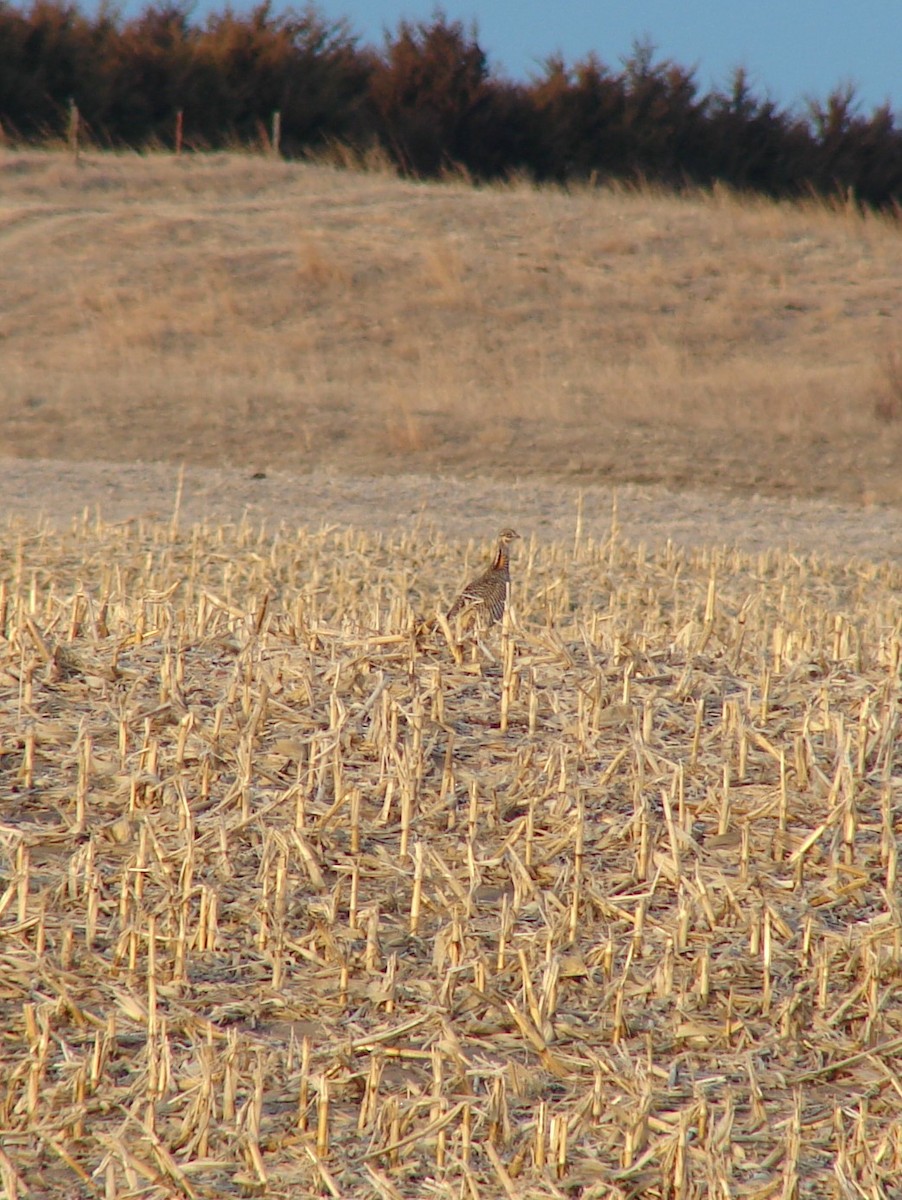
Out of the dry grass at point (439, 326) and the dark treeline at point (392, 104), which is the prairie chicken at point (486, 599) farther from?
the dark treeline at point (392, 104)

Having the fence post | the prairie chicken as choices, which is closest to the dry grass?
the fence post

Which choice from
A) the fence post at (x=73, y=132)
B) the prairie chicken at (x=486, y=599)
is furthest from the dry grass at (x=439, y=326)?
the prairie chicken at (x=486, y=599)

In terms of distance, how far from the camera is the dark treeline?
31.1 metres

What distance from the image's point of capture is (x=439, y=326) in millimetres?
20844

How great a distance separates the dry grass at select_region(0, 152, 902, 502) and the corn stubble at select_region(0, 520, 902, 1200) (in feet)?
34.4

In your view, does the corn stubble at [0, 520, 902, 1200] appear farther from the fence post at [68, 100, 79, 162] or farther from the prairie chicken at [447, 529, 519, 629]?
the fence post at [68, 100, 79, 162]

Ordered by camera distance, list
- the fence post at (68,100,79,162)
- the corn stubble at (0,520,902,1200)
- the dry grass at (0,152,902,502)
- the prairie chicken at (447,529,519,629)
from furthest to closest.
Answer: the fence post at (68,100,79,162), the dry grass at (0,152,902,502), the prairie chicken at (447,529,519,629), the corn stubble at (0,520,902,1200)

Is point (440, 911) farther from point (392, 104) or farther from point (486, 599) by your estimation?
point (392, 104)

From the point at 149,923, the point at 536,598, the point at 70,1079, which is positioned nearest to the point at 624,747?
the point at 149,923

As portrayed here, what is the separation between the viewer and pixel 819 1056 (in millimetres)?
3469

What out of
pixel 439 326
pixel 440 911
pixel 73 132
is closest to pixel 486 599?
pixel 440 911

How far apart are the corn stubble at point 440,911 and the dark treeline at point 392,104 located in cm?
2644

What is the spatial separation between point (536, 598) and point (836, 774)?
3791 mm

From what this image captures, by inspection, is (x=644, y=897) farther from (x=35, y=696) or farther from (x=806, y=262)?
(x=806, y=262)
